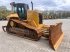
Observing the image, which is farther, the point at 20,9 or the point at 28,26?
the point at 20,9

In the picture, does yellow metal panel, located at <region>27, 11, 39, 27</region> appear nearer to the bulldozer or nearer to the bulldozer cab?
the bulldozer

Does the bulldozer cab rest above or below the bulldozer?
above

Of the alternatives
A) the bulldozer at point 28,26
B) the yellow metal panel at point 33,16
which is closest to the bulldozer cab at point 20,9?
the bulldozer at point 28,26

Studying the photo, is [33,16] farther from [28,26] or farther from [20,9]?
[20,9]

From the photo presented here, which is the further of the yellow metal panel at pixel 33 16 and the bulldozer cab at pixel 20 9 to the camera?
the bulldozer cab at pixel 20 9

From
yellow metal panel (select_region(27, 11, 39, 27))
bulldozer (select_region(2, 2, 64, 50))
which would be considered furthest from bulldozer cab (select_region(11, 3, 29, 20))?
yellow metal panel (select_region(27, 11, 39, 27))

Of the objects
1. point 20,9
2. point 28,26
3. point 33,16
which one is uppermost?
point 20,9

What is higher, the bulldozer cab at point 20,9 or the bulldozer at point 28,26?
the bulldozer cab at point 20,9

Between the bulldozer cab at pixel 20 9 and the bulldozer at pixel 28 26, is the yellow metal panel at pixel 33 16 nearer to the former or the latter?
the bulldozer at pixel 28 26

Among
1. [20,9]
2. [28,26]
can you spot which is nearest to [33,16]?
[28,26]

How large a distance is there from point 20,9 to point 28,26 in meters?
2.02

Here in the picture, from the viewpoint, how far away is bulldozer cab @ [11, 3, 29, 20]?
1241 centimetres

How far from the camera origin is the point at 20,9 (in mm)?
12555

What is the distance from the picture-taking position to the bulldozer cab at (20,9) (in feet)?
40.7
